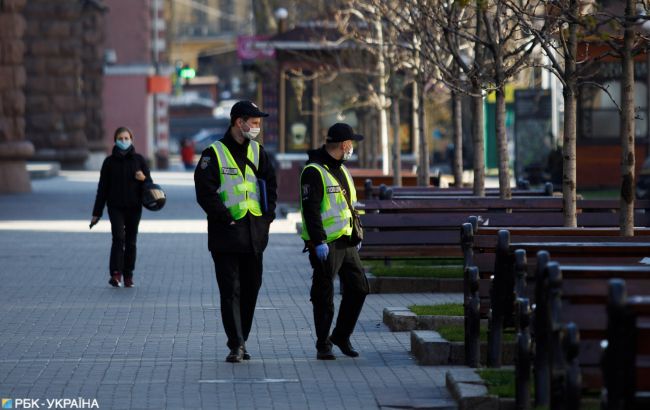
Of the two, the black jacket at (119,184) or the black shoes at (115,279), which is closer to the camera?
the black shoes at (115,279)

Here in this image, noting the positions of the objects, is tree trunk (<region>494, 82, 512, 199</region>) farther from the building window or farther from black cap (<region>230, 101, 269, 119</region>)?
the building window

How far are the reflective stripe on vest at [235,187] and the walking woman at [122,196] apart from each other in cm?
600

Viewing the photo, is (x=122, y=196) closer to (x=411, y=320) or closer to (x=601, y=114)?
(x=411, y=320)

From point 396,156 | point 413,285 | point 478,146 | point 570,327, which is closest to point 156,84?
point 396,156

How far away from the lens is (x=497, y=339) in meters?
10.2

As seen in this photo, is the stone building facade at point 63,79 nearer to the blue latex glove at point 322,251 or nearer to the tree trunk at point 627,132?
the blue latex glove at point 322,251

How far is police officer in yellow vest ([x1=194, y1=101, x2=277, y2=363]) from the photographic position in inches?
443

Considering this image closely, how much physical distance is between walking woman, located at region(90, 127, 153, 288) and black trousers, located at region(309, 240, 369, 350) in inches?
233

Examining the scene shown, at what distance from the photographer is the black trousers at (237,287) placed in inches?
443

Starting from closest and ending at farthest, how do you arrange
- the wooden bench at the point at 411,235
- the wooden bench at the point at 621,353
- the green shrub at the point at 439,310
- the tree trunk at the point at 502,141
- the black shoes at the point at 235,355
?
the wooden bench at the point at 621,353 < the black shoes at the point at 235,355 < the green shrub at the point at 439,310 < the wooden bench at the point at 411,235 < the tree trunk at the point at 502,141

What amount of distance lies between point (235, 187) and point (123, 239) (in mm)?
6198

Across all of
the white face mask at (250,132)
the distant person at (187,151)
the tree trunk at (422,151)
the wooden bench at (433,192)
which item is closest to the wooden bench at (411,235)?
the wooden bench at (433,192)

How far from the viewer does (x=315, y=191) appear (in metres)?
11.5

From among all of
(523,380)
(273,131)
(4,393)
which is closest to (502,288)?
(523,380)
